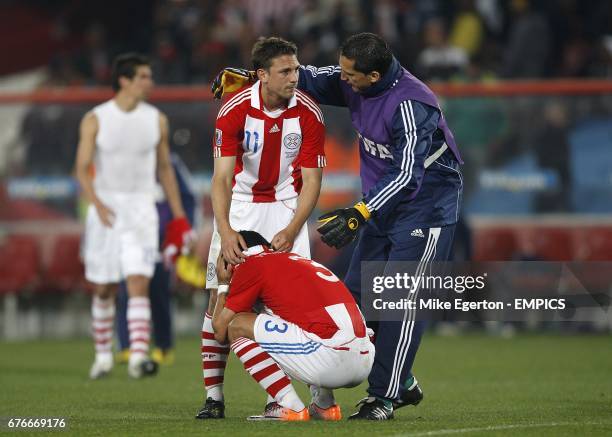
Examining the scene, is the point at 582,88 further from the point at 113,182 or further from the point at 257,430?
the point at 257,430

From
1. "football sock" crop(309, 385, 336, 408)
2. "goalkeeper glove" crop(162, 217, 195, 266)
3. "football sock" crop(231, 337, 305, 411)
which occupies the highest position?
"football sock" crop(231, 337, 305, 411)

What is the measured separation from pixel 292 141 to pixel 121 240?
362 cm

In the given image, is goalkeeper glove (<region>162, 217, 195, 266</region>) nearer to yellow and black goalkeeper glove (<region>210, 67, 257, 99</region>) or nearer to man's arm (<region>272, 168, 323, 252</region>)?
yellow and black goalkeeper glove (<region>210, 67, 257, 99</region>)

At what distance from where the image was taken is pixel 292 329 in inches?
271

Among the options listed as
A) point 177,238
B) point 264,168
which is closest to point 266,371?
point 264,168

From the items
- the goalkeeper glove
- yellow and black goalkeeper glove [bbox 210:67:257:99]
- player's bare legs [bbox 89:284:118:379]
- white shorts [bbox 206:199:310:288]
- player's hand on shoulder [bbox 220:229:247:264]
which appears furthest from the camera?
the goalkeeper glove

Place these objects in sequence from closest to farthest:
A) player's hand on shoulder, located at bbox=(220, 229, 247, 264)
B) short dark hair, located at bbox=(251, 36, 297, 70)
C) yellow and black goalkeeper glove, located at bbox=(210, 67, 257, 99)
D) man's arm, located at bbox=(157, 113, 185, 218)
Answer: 1. player's hand on shoulder, located at bbox=(220, 229, 247, 264)
2. short dark hair, located at bbox=(251, 36, 297, 70)
3. yellow and black goalkeeper glove, located at bbox=(210, 67, 257, 99)
4. man's arm, located at bbox=(157, 113, 185, 218)

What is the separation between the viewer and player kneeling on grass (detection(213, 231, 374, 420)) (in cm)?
685

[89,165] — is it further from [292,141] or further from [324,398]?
[324,398]

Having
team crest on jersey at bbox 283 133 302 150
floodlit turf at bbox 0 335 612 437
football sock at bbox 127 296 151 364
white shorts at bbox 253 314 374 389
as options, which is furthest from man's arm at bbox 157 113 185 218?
white shorts at bbox 253 314 374 389

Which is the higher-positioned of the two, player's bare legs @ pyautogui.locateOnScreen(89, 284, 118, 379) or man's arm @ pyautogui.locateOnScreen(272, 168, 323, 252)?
man's arm @ pyautogui.locateOnScreen(272, 168, 323, 252)

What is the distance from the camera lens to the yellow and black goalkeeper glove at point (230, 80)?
310 inches

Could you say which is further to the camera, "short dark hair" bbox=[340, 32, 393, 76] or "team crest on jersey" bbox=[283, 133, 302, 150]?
"team crest on jersey" bbox=[283, 133, 302, 150]

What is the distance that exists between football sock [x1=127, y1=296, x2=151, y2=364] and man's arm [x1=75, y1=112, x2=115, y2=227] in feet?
2.27
